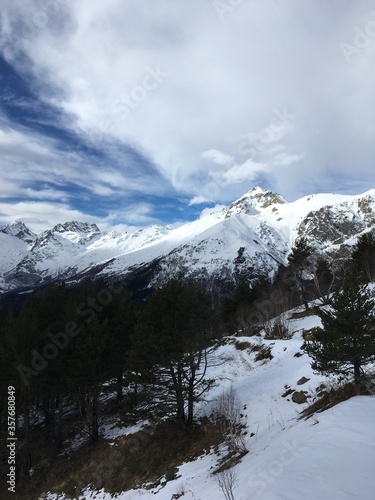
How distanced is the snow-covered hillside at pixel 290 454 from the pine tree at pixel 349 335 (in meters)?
1.64

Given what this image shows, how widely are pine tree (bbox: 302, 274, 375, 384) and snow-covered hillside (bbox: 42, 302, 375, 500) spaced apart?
5.39 feet

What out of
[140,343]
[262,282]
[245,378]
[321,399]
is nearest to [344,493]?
[321,399]

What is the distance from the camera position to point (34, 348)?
21625 millimetres

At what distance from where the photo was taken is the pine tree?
43.2ft

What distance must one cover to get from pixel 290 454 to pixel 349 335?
21.1ft

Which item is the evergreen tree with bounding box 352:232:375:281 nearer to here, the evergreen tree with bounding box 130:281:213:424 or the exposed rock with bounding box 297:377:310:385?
the exposed rock with bounding box 297:377:310:385

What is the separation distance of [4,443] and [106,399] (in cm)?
890

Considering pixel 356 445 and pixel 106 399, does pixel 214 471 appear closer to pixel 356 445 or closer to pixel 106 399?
pixel 356 445

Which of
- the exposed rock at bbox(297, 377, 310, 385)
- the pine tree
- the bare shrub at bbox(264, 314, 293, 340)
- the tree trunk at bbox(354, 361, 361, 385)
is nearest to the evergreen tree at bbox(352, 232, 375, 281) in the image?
the bare shrub at bbox(264, 314, 293, 340)

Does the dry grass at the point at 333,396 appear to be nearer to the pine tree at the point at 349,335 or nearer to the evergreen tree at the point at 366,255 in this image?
the pine tree at the point at 349,335

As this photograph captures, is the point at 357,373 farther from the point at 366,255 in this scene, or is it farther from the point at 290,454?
the point at 366,255

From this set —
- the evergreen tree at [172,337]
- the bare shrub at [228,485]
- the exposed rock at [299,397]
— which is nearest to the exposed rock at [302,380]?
the exposed rock at [299,397]

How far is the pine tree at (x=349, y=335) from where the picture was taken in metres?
13.2

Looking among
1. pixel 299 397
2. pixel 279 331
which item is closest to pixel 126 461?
pixel 299 397
